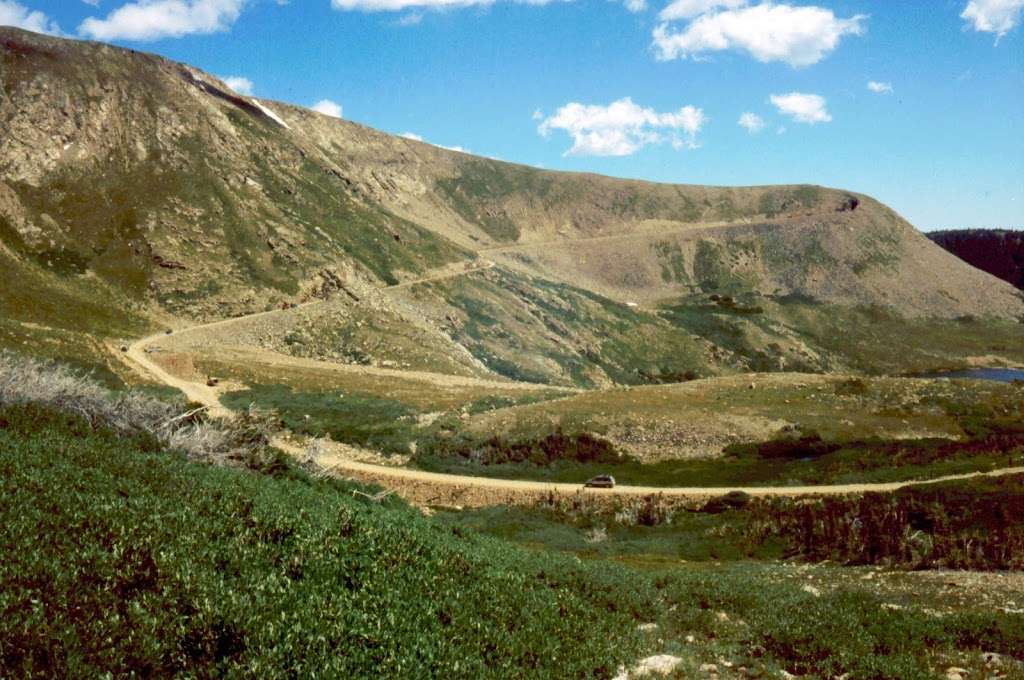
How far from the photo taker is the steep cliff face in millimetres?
83062

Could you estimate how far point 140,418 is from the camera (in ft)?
57.2

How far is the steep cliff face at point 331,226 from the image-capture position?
83062mm

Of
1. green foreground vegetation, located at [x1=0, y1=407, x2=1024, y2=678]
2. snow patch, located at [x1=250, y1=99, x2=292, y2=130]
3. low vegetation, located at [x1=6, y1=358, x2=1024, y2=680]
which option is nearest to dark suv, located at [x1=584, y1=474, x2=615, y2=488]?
low vegetation, located at [x1=6, y1=358, x2=1024, y2=680]

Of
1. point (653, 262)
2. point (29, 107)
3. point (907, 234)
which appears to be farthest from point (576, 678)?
point (907, 234)

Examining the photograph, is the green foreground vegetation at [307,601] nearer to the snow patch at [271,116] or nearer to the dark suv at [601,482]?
the dark suv at [601,482]

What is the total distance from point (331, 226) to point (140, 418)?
310 feet

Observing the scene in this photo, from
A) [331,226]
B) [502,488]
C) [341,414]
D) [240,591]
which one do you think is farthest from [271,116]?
[240,591]

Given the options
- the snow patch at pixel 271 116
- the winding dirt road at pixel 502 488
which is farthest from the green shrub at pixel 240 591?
the snow patch at pixel 271 116

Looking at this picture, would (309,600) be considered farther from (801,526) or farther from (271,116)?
(271,116)

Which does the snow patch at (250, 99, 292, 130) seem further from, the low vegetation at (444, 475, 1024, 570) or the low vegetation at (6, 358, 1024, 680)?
the low vegetation at (6, 358, 1024, 680)

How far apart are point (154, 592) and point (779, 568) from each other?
1867 cm

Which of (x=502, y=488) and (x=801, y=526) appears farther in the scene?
(x=502, y=488)

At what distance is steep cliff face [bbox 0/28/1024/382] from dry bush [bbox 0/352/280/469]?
132 feet

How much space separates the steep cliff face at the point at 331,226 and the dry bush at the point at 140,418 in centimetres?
4012
